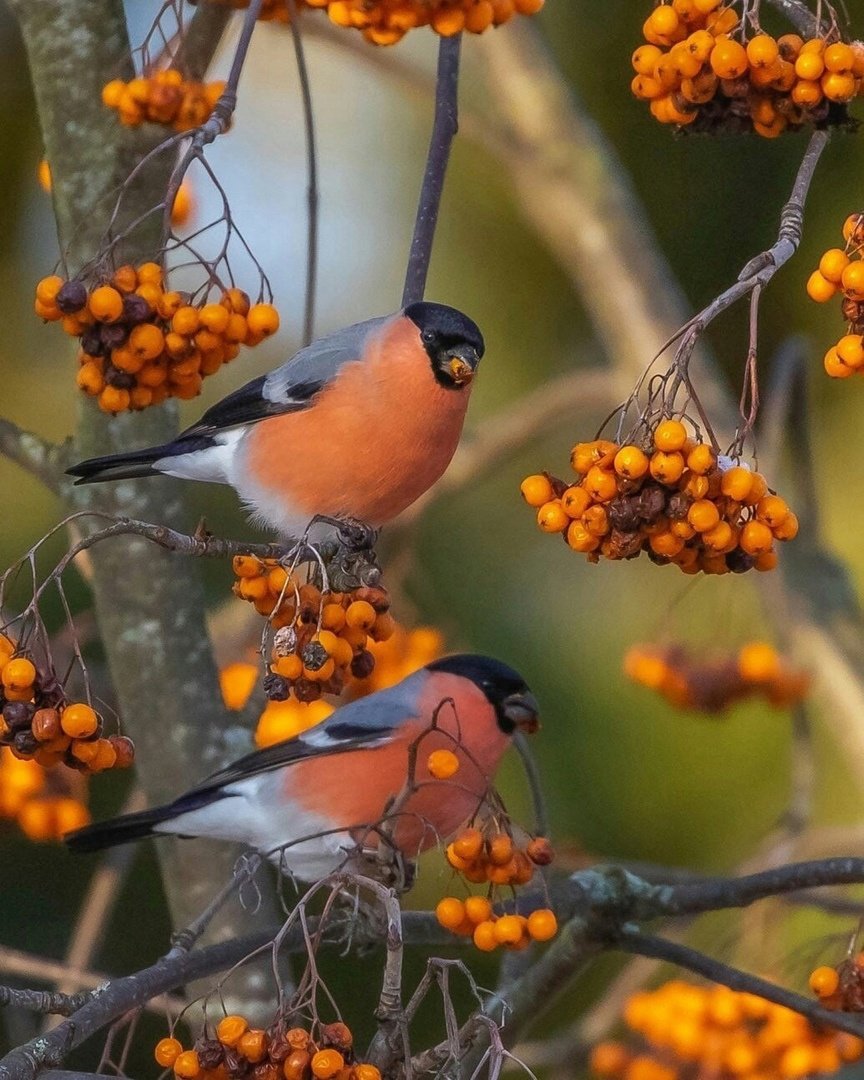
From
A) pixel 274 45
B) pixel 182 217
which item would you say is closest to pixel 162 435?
pixel 182 217

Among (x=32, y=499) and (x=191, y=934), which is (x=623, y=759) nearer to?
(x=32, y=499)

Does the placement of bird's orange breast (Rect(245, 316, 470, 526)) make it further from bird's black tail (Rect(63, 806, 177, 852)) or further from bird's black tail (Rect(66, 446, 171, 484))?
bird's black tail (Rect(63, 806, 177, 852))

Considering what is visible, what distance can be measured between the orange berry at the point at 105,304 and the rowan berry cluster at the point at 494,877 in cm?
62

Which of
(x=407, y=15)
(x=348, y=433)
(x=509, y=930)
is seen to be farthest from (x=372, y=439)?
(x=509, y=930)

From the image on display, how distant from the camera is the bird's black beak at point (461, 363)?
2.27m

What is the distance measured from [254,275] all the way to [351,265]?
947 millimetres

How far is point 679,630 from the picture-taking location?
4.50m

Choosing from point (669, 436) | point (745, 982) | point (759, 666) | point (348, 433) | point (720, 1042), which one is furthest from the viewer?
point (759, 666)

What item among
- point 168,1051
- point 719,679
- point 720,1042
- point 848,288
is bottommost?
point 720,1042

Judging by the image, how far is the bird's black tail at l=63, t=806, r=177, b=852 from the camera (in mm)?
2477

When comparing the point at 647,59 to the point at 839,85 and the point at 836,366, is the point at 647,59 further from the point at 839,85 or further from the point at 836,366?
the point at 836,366

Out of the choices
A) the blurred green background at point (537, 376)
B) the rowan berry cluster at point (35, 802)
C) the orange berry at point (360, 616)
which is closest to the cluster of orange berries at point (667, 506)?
the orange berry at point (360, 616)

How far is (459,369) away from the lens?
227 cm

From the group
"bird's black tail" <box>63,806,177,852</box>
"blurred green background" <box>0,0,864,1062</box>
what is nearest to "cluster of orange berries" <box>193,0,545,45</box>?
"bird's black tail" <box>63,806,177,852</box>
